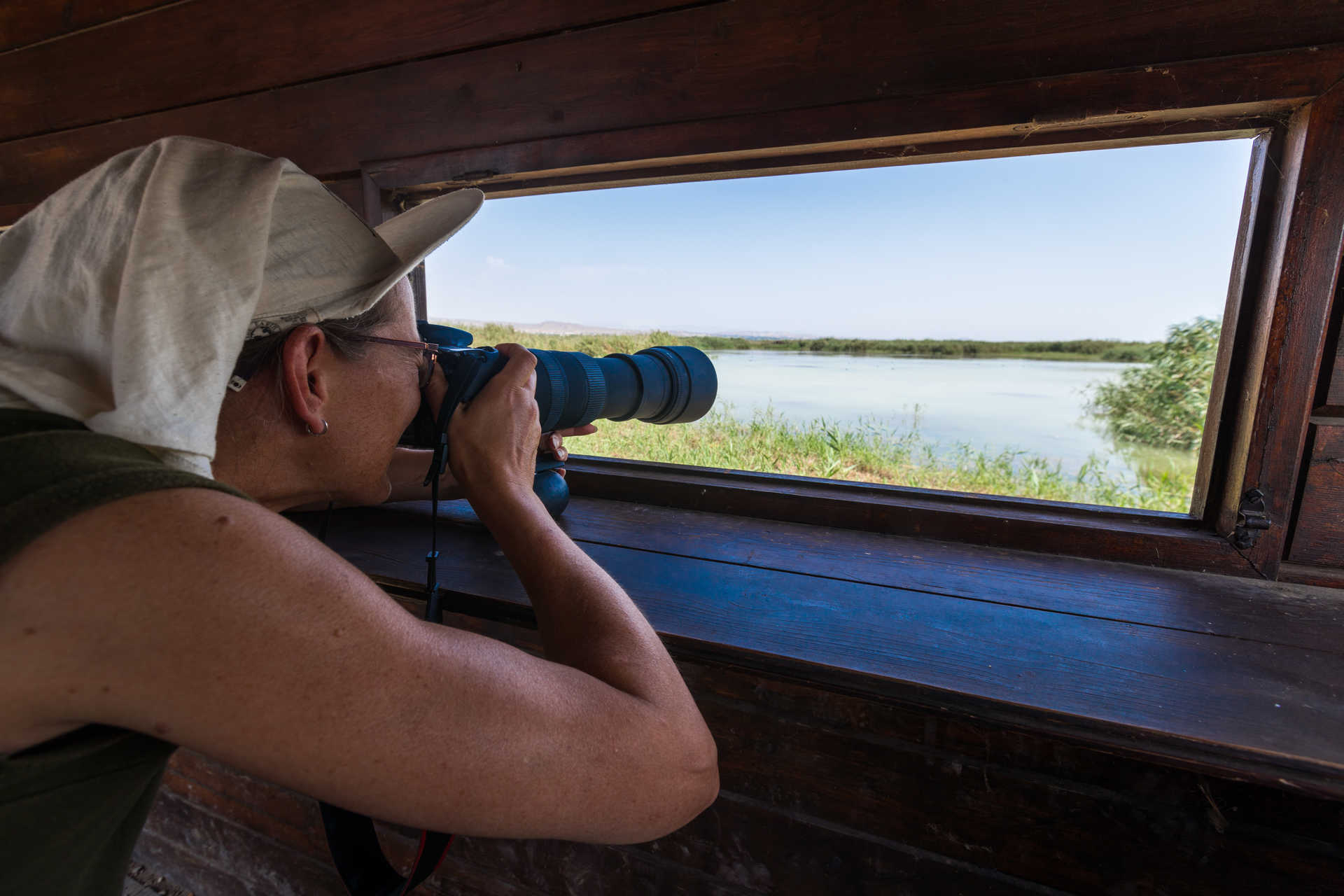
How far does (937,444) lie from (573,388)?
0.79 meters

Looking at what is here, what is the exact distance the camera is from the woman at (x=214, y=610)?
410mm

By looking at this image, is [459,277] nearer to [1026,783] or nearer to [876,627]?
[876,627]

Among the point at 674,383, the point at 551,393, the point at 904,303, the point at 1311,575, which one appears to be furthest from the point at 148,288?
the point at 1311,575

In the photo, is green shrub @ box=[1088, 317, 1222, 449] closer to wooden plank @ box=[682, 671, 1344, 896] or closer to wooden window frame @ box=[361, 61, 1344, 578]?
wooden window frame @ box=[361, 61, 1344, 578]

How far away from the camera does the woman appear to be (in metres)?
0.41

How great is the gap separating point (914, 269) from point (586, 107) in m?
0.71

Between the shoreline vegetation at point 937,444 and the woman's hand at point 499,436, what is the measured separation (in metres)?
0.55

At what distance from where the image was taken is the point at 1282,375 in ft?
2.92

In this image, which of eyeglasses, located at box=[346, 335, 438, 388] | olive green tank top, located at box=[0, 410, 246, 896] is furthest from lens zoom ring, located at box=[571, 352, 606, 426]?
olive green tank top, located at box=[0, 410, 246, 896]

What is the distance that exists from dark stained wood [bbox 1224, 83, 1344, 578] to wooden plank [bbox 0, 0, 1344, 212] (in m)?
0.08

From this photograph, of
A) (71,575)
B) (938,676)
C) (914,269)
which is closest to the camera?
(71,575)

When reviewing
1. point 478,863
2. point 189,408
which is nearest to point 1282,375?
point 189,408

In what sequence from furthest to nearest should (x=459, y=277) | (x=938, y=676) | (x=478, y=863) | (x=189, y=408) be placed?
(x=459, y=277), (x=478, y=863), (x=938, y=676), (x=189, y=408)

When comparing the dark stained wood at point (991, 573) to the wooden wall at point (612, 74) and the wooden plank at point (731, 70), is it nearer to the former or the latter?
the wooden wall at point (612, 74)
